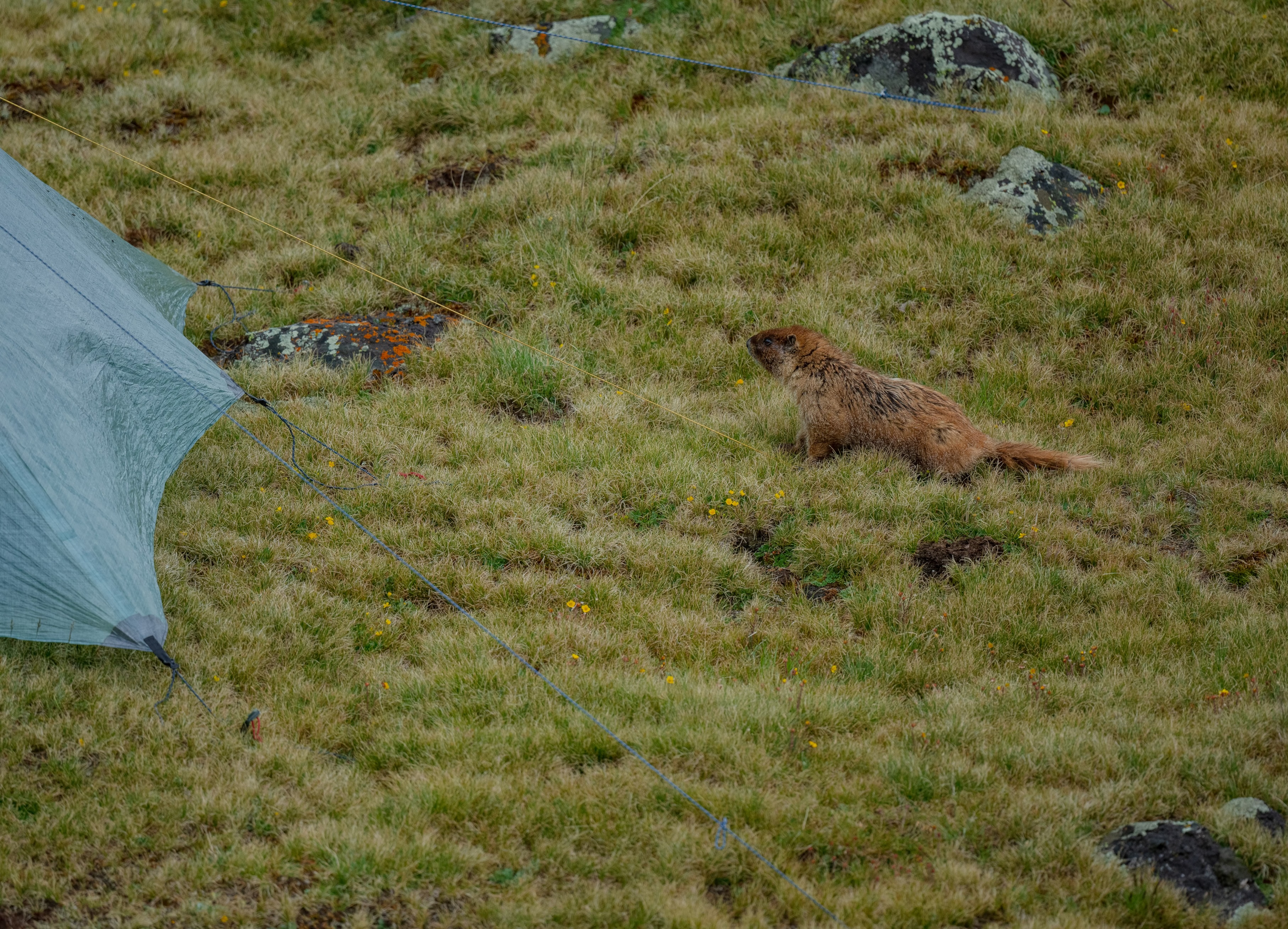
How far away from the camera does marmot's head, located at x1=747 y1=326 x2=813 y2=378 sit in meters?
7.57

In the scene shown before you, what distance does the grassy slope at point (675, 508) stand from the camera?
4.32 meters

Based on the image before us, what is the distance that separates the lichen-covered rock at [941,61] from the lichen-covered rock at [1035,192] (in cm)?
120

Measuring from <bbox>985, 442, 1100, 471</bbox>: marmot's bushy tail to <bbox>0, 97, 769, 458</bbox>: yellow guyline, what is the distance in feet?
4.91

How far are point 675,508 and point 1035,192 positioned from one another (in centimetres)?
492

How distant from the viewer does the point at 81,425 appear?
546 centimetres

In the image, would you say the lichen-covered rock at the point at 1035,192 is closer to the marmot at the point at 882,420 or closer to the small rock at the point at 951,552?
the marmot at the point at 882,420

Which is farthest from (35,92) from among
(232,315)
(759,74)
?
(759,74)

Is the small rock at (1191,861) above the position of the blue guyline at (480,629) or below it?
below

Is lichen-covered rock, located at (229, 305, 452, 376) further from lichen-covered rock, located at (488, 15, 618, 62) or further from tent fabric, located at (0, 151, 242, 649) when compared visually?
lichen-covered rock, located at (488, 15, 618, 62)

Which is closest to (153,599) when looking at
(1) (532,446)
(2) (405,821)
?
(2) (405,821)

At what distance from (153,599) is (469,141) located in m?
6.70

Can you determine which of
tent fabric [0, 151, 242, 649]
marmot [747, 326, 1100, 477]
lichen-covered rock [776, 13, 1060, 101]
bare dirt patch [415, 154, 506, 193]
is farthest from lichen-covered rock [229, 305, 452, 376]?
lichen-covered rock [776, 13, 1060, 101]

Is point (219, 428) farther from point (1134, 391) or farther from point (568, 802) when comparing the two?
point (1134, 391)

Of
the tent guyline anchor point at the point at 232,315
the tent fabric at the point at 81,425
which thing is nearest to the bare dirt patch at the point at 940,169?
the tent guyline anchor point at the point at 232,315
